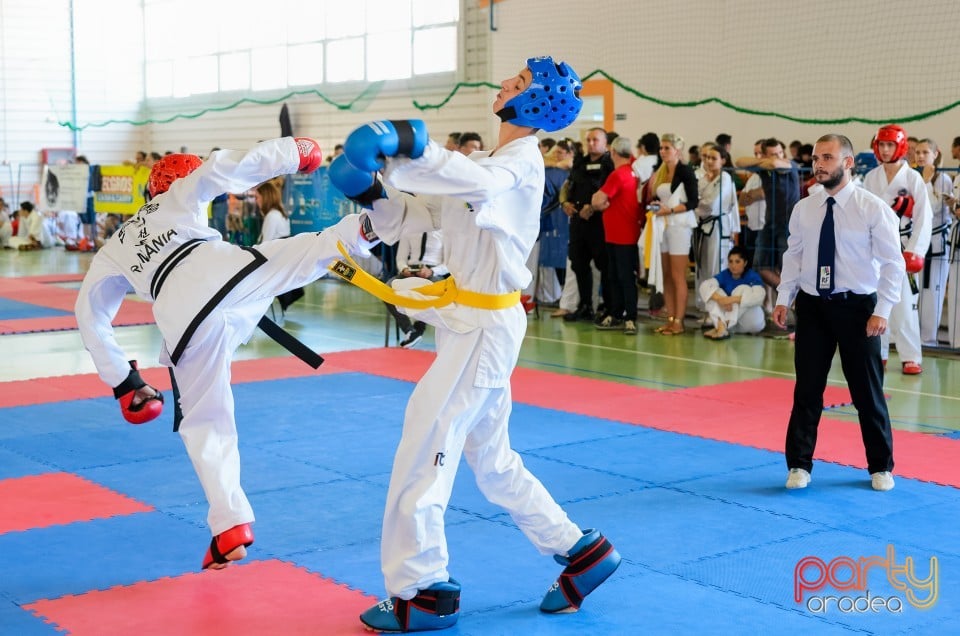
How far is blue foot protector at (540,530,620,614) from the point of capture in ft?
12.8

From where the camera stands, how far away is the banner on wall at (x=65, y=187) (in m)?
20.9

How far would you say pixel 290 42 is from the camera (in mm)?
22516

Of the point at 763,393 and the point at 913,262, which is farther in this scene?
the point at 763,393

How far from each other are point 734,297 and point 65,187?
1528 cm

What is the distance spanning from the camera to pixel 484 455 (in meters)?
3.82

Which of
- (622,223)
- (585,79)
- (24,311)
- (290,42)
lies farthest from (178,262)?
(290,42)

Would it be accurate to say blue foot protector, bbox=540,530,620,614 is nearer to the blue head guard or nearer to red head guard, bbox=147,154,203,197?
the blue head guard

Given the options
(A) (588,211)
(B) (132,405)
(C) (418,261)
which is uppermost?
(A) (588,211)

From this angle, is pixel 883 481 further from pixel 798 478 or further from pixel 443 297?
pixel 443 297

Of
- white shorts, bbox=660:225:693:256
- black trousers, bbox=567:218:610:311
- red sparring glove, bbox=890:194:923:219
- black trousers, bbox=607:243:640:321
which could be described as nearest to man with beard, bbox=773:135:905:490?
red sparring glove, bbox=890:194:923:219

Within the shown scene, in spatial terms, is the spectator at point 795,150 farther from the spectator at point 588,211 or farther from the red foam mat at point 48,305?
the red foam mat at point 48,305

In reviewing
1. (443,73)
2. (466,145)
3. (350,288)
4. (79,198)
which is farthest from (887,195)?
(79,198)

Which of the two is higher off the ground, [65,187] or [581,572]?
[65,187]

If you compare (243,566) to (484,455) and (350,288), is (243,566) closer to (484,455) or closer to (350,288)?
(484,455)
